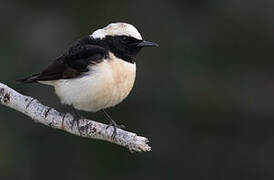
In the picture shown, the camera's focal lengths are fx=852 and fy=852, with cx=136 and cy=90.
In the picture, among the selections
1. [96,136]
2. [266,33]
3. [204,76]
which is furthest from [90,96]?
[266,33]

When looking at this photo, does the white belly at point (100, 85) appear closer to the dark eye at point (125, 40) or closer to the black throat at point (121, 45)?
the black throat at point (121, 45)

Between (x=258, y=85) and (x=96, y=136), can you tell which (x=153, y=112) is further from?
(x=96, y=136)

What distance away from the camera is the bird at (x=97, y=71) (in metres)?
8.60

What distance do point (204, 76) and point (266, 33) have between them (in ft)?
4.39

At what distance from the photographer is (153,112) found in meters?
12.8

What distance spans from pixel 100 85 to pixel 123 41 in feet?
2.26

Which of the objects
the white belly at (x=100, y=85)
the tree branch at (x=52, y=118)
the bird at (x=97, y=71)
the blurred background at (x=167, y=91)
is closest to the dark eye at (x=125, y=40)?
the bird at (x=97, y=71)

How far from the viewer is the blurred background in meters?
12.6

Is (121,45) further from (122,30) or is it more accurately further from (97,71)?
(97,71)

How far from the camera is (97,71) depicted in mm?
8648

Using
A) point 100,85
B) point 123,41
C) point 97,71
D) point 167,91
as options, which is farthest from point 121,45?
point 167,91

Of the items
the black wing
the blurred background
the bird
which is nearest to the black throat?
the bird

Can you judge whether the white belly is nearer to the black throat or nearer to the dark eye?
the black throat

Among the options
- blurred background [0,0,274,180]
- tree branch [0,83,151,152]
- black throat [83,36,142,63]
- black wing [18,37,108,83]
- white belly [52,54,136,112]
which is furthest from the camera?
blurred background [0,0,274,180]
